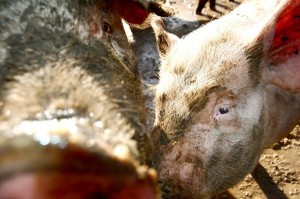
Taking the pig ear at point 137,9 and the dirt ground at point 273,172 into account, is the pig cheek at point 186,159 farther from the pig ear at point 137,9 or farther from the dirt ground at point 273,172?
the pig ear at point 137,9

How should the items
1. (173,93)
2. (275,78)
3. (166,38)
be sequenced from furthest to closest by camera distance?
(166,38)
(275,78)
(173,93)

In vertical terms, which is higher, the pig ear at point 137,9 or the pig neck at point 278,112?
the pig ear at point 137,9

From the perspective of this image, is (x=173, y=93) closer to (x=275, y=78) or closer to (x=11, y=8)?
(x=275, y=78)

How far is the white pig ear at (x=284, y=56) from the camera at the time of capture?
377 cm

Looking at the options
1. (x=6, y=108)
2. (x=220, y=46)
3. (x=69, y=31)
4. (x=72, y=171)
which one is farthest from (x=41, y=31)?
(x=220, y=46)

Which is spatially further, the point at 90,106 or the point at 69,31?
the point at 69,31

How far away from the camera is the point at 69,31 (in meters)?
2.19

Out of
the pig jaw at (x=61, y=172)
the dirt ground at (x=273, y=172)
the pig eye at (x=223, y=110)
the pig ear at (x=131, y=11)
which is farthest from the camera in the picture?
the dirt ground at (x=273, y=172)

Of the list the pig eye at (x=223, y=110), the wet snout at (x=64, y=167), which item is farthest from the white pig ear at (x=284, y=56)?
the wet snout at (x=64, y=167)

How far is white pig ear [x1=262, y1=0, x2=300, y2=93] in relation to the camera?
3.77 meters

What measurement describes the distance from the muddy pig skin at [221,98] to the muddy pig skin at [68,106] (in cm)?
85

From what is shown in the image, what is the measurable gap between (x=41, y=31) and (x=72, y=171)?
1045mm

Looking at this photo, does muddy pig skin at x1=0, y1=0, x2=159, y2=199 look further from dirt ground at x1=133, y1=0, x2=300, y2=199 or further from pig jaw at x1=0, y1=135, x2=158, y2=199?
dirt ground at x1=133, y1=0, x2=300, y2=199

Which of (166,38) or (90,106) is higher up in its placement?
(90,106)
